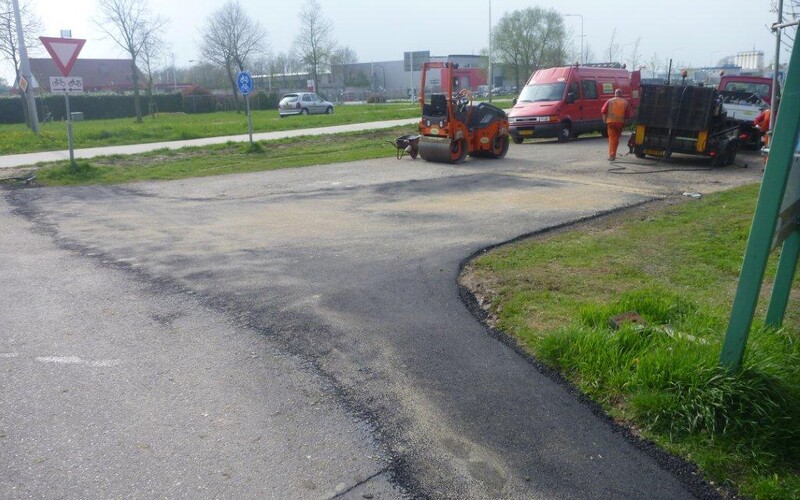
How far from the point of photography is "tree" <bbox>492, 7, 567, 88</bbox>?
67125mm

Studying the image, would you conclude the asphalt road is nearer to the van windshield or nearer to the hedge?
the van windshield

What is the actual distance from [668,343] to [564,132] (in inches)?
763

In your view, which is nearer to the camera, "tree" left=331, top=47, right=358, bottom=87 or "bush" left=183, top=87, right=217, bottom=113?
"bush" left=183, top=87, right=217, bottom=113

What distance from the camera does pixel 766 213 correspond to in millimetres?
3854

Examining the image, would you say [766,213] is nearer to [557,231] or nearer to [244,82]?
[557,231]

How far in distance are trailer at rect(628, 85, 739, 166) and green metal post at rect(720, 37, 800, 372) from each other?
44.0 feet

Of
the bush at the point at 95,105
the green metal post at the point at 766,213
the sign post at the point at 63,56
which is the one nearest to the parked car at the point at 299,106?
the bush at the point at 95,105

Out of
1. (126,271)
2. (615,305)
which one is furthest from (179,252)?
(615,305)

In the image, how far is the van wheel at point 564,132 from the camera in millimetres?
23094

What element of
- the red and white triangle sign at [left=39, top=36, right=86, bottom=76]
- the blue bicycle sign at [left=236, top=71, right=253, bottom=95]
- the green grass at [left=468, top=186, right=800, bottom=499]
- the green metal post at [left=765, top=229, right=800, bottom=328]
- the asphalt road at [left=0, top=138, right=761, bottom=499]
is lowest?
the asphalt road at [left=0, top=138, right=761, bottom=499]

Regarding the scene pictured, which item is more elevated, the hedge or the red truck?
the red truck

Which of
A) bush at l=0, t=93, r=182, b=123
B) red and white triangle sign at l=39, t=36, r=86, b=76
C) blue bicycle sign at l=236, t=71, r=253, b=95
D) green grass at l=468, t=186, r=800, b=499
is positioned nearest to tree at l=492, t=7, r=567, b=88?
bush at l=0, t=93, r=182, b=123

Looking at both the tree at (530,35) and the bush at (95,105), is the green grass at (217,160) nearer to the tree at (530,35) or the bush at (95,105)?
the bush at (95,105)

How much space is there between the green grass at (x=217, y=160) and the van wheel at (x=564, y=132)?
18.6ft
